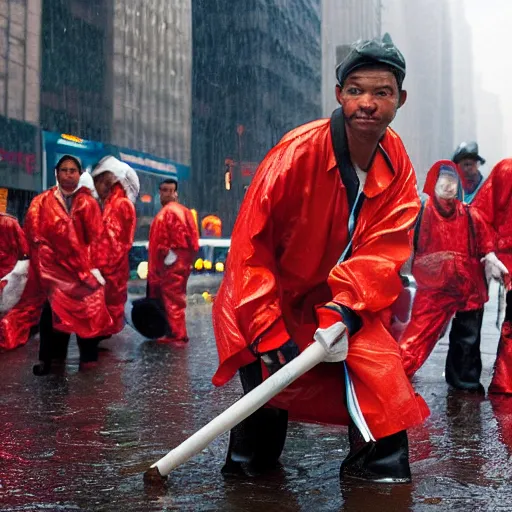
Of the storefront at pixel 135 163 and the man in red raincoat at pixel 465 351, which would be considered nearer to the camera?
the man in red raincoat at pixel 465 351

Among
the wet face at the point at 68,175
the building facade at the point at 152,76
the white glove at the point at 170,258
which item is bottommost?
the white glove at the point at 170,258

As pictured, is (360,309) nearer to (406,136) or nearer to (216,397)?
(216,397)

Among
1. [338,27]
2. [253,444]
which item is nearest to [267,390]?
[253,444]

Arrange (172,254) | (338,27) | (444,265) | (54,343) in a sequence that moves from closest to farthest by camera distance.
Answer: (444,265), (54,343), (172,254), (338,27)

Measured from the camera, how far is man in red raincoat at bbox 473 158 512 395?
6.18 m

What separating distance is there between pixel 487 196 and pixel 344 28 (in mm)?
80639

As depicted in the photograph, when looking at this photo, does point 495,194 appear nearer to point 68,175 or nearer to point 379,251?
point 379,251

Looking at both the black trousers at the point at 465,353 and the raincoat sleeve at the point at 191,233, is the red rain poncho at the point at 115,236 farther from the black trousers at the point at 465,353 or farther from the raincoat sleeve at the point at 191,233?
the black trousers at the point at 465,353

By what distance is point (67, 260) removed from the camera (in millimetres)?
7484

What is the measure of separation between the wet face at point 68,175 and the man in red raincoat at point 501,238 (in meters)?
2.99

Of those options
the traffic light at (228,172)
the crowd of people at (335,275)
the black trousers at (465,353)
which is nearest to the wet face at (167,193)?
the black trousers at (465,353)

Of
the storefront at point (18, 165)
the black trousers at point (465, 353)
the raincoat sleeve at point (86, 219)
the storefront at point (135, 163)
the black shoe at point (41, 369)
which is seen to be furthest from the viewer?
the storefront at point (135, 163)

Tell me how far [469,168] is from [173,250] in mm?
3598

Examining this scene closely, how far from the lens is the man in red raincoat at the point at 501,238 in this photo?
20.3 feet
